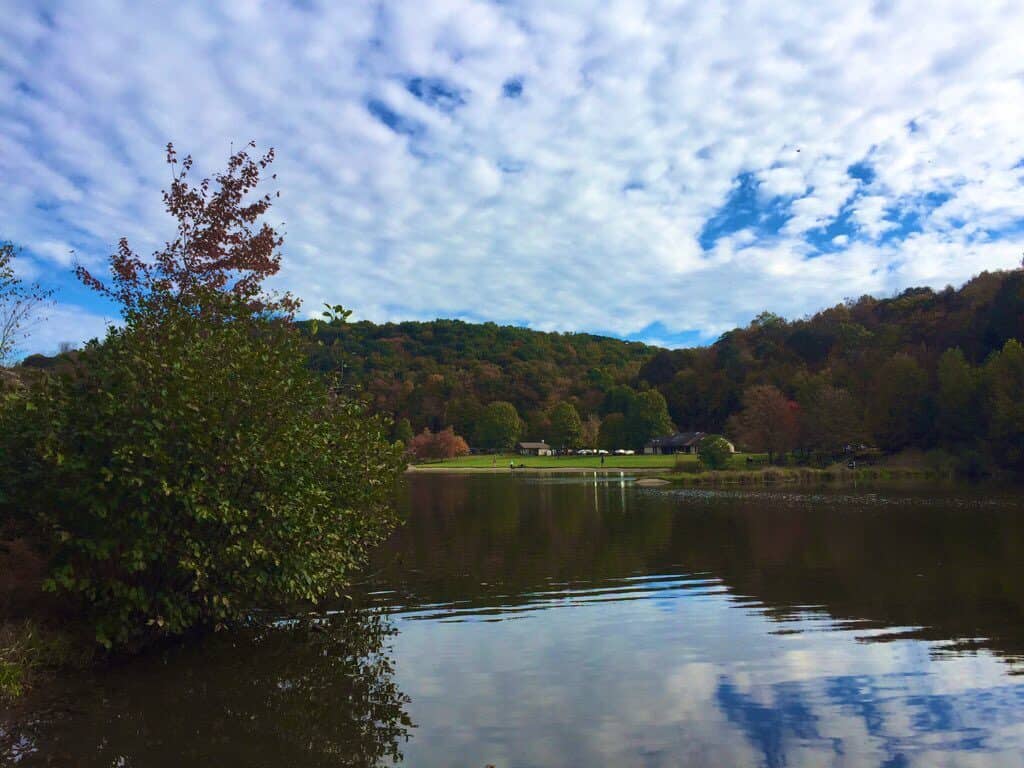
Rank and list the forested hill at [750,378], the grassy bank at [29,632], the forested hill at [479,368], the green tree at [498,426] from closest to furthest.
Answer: the grassy bank at [29,632]
the forested hill at [750,378]
the green tree at [498,426]
the forested hill at [479,368]

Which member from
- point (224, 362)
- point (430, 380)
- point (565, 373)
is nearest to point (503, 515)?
point (224, 362)

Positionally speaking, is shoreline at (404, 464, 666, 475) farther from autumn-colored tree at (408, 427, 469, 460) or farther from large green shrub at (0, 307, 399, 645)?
large green shrub at (0, 307, 399, 645)

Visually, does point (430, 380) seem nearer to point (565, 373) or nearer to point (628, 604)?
point (565, 373)

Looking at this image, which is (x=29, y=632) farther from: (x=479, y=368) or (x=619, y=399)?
(x=479, y=368)

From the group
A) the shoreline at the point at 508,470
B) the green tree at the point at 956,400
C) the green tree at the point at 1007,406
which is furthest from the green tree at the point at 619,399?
the green tree at the point at 1007,406

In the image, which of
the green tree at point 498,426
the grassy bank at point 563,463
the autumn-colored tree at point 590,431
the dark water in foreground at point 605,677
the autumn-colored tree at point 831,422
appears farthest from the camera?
the green tree at point 498,426

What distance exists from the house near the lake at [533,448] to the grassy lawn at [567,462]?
12.3 ft

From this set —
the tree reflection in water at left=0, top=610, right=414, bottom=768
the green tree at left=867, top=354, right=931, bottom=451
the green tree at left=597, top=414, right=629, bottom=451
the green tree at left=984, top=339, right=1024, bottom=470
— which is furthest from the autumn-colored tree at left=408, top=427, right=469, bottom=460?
the tree reflection in water at left=0, top=610, right=414, bottom=768

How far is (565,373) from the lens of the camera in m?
178

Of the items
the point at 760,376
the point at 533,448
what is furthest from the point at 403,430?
the point at 760,376

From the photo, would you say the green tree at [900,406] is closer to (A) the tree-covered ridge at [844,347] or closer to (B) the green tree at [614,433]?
(A) the tree-covered ridge at [844,347]

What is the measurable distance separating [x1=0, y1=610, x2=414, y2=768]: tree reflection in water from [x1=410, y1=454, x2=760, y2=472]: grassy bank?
74845 millimetres

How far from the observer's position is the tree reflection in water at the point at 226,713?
9086 millimetres

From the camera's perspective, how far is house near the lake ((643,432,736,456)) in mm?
132875
